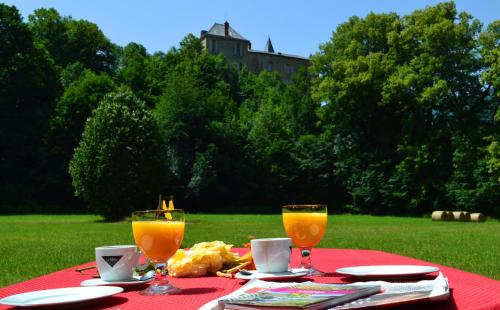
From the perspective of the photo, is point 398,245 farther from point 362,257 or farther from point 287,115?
point 287,115

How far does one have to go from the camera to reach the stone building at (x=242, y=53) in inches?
3275

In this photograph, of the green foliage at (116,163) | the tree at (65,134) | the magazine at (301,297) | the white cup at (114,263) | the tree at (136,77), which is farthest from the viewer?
the tree at (136,77)

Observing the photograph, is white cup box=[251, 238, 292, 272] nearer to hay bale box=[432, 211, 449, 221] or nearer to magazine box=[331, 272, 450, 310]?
magazine box=[331, 272, 450, 310]

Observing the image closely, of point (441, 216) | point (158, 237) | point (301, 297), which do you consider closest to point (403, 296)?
point (301, 297)

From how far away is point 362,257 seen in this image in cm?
302

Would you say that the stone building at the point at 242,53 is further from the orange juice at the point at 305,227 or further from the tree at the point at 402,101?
the orange juice at the point at 305,227

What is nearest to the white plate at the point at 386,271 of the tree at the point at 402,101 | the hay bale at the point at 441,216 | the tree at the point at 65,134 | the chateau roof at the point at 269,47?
the hay bale at the point at 441,216

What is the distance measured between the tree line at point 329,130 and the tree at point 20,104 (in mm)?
85

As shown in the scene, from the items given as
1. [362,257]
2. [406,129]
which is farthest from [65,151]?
[362,257]

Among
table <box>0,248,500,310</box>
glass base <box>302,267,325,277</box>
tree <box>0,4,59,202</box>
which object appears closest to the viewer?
table <box>0,248,500,310</box>

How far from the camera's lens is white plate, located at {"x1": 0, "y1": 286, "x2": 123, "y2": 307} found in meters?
1.58

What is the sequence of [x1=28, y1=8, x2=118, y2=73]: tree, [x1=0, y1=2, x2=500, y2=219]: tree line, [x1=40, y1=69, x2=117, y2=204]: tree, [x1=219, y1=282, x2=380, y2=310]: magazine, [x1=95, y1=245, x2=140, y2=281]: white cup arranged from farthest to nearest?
[x1=28, y1=8, x2=118, y2=73]: tree → [x1=40, y1=69, x2=117, y2=204]: tree → [x1=0, y1=2, x2=500, y2=219]: tree line → [x1=95, y1=245, x2=140, y2=281]: white cup → [x1=219, y1=282, x2=380, y2=310]: magazine

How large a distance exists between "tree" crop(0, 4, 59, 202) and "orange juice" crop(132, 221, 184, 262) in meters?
39.5

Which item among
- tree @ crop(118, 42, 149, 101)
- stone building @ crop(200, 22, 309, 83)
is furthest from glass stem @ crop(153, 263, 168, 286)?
stone building @ crop(200, 22, 309, 83)
